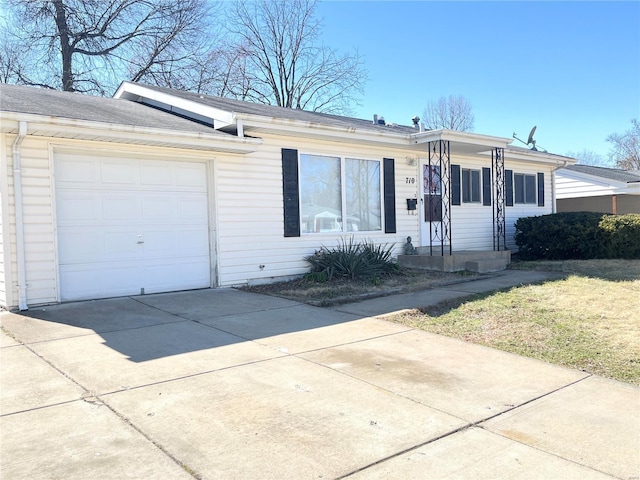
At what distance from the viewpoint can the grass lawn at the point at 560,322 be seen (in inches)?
194

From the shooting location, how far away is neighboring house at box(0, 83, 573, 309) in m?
6.79

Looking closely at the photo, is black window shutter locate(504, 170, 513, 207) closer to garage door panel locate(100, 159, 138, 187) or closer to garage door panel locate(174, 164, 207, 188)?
garage door panel locate(174, 164, 207, 188)

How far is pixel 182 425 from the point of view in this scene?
3297 mm

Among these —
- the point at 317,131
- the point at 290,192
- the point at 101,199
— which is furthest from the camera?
the point at 290,192

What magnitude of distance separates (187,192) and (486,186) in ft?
28.3

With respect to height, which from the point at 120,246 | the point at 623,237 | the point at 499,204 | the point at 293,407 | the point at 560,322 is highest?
the point at 499,204

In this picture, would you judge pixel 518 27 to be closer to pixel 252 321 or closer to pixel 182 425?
pixel 252 321

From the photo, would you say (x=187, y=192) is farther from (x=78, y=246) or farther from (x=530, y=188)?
(x=530, y=188)

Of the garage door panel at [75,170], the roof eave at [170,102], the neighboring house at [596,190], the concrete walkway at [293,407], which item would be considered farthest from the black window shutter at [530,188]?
the garage door panel at [75,170]

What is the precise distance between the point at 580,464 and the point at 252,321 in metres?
4.29

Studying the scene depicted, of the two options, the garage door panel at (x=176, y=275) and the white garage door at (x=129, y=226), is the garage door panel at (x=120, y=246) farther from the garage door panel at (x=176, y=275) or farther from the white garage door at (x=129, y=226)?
the garage door panel at (x=176, y=275)

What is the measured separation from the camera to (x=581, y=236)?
12.2 metres

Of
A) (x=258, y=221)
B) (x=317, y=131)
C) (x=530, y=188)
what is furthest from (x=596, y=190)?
(x=258, y=221)

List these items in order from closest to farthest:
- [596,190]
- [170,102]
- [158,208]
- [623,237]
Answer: [158,208], [170,102], [623,237], [596,190]
